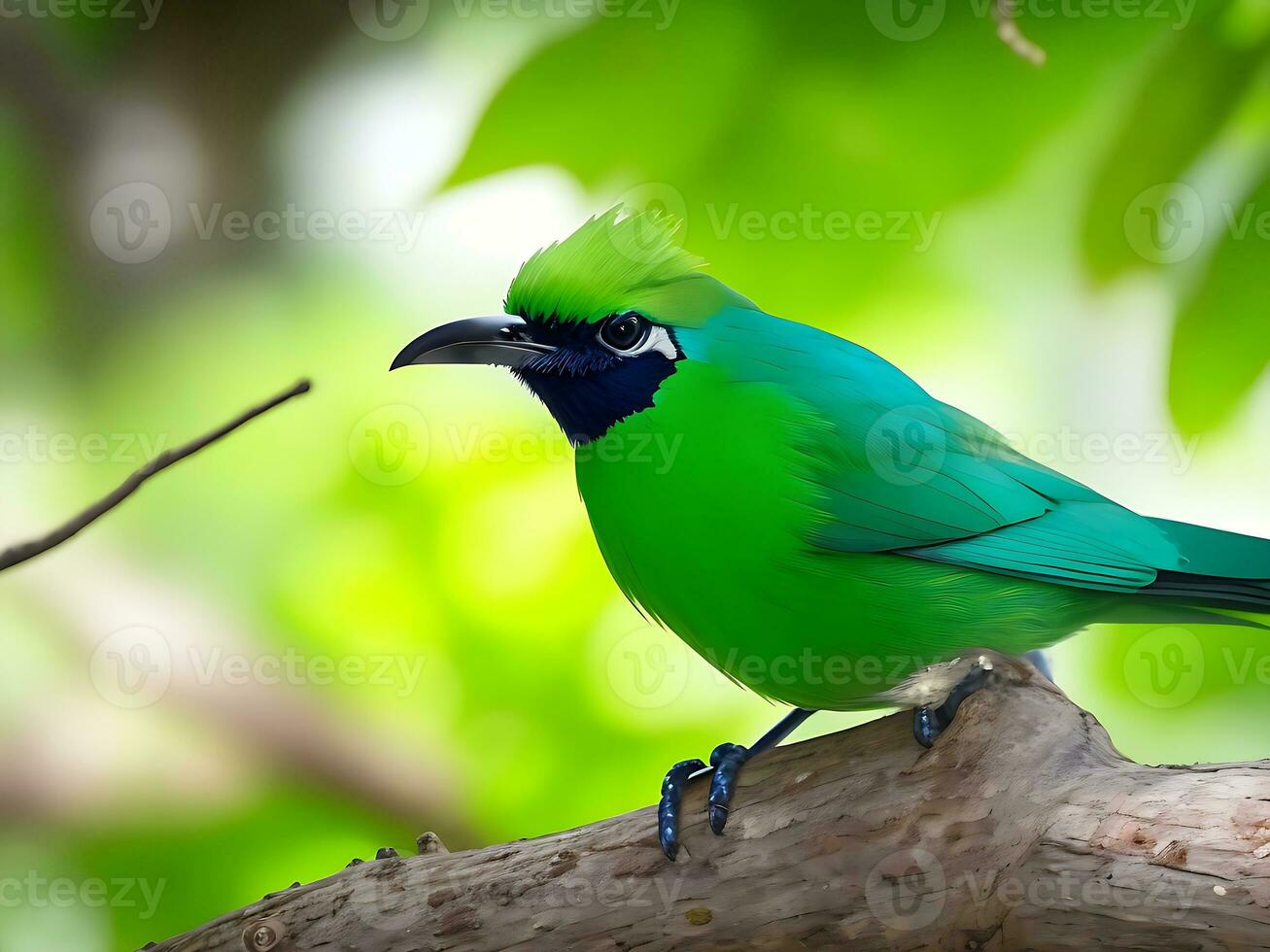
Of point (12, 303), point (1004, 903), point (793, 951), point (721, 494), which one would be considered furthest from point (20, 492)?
point (1004, 903)

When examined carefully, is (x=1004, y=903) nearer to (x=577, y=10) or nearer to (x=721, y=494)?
(x=721, y=494)

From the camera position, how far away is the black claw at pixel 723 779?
2193 millimetres

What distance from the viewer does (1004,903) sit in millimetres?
1835

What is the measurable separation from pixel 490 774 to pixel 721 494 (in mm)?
1893
